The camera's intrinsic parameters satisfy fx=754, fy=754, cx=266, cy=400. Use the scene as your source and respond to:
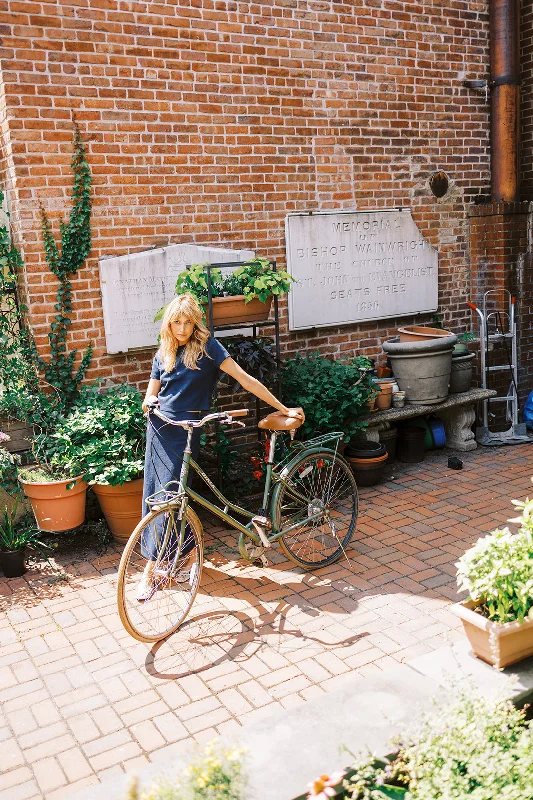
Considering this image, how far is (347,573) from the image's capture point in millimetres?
4926

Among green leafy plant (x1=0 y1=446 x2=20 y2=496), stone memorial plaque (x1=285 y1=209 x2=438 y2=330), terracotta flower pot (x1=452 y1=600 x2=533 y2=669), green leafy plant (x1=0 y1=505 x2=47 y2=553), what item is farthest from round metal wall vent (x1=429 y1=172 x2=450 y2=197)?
terracotta flower pot (x1=452 y1=600 x2=533 y2=669)

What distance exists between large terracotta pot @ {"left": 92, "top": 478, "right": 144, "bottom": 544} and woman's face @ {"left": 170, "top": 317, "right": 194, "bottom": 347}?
1395 mm

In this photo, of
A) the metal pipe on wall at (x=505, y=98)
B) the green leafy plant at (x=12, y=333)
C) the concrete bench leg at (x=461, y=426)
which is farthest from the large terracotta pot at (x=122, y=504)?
the metal pipe on wall at (x=505, y=98)

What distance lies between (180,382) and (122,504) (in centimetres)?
140

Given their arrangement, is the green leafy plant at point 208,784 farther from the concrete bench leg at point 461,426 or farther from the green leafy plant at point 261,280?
the concrete bench leg at point 461,426

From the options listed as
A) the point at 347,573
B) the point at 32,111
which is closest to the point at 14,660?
the point at 347,573

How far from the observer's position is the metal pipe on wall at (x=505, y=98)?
7.89 m

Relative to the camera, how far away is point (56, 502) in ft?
17.1

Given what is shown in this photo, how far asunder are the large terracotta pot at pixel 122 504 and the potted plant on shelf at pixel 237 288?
1.27m

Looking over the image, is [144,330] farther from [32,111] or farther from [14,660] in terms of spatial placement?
[14,660]

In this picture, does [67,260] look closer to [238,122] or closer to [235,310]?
[235,310]

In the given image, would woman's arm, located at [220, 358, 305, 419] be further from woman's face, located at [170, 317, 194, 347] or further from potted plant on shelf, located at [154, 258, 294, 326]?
potted plant on shelf, located at [154, 258, 294, 326]

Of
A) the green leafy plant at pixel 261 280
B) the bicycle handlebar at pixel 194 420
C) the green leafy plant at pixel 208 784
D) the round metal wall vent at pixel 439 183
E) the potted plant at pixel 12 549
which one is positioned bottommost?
the potted plant at pixel 12 549

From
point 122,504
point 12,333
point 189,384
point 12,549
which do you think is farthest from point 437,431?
point 12,549
